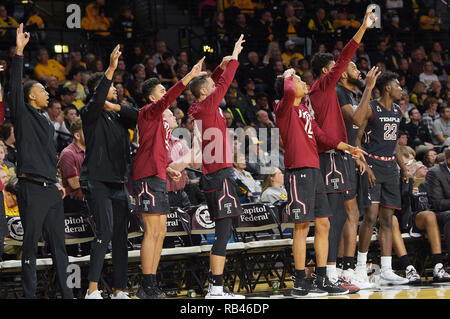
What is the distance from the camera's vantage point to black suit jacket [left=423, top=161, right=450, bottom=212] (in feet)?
28.1

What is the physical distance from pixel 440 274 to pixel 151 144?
11.4ft

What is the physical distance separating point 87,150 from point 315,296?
2.35 m

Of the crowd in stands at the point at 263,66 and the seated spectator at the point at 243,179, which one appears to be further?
the crowd in stands at the point at 263,66

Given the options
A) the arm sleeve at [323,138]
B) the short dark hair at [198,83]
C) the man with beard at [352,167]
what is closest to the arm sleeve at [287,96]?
the arm sleeve at [323,138]

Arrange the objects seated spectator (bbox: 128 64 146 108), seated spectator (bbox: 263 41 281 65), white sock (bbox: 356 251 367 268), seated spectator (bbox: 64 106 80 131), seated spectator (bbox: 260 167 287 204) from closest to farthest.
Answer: white sock (bbox: 356 251 367 268) → seated spectator (bbox: 260 167 287 204) → seated spectator (bbox: 64 106 80 131) → seated spectator (bbox: 128 64 146 108) → seated spectator (bbox: 263 41 281 65)

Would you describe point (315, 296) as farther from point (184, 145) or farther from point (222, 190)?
point (184, 145)

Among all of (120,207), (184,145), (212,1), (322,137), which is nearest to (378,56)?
(212,1)

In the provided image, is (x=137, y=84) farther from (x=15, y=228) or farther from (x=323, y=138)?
(x=323, y=138)

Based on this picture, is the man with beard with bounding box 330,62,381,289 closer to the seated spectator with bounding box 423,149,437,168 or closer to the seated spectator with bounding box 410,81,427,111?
the seated spectator with bounding box 423,149,437,168

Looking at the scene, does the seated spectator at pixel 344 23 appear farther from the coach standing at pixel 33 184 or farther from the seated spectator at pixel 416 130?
the coach standing at pixel 33 184

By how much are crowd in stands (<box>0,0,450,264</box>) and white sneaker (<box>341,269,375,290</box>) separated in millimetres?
1634

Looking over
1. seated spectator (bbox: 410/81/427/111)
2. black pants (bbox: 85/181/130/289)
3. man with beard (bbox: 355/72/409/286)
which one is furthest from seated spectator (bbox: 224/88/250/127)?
black pants (bbox: 85/181/130/289)

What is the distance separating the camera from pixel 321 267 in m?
6.89

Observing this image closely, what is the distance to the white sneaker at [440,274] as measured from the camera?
7980 mm
